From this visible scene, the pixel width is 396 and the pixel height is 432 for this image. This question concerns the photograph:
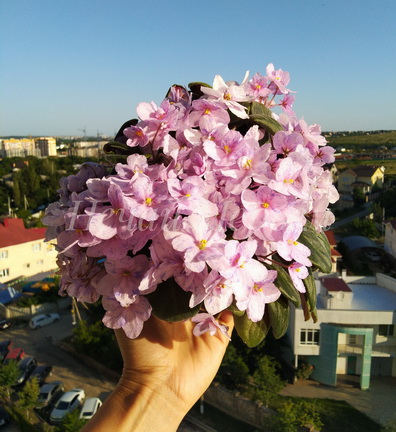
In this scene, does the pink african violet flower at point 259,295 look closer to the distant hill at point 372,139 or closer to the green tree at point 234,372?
the green tree at point 234,372

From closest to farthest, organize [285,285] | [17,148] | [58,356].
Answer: [285,285], [58,356], [17,148]

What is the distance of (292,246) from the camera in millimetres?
702

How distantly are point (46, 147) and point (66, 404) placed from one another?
4756 cm

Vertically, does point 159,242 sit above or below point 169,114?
below


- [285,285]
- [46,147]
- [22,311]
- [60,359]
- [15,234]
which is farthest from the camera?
[46,147]

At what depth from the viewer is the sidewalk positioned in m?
6.70

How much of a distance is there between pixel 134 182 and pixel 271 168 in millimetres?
268

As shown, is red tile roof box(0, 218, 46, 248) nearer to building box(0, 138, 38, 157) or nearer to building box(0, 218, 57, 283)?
building box(0, 218, 57, 283)

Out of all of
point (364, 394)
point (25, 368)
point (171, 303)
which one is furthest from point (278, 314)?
point (25, 368)

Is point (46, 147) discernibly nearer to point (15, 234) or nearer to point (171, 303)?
point (15, 234)

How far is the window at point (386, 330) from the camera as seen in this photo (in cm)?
734

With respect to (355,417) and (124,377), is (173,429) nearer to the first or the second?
(124,377)

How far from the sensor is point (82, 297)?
0.81m

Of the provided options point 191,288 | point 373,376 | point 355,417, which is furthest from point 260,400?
point 191,288
